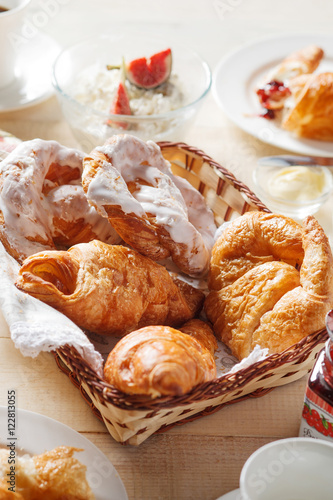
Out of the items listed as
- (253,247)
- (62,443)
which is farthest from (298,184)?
(62,443)

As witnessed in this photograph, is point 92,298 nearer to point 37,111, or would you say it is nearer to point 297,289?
point 297,289

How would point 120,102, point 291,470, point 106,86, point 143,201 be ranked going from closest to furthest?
point 291,470 < point 143,201 < point 120,102 < point 106,86

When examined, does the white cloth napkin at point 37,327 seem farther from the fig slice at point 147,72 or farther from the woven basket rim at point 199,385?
the fig slice at point 147,72

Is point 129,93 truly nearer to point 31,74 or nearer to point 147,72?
point 147,72

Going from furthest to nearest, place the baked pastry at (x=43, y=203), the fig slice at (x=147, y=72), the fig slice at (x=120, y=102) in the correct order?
the fig slice at (x=147, y=72), the fig slice at (x=120, y=102), the baked pastry at (x=43, y=203)

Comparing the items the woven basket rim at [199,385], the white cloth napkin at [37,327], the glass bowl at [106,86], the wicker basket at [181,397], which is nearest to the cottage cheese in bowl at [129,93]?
the glass bowl at [106,86]
